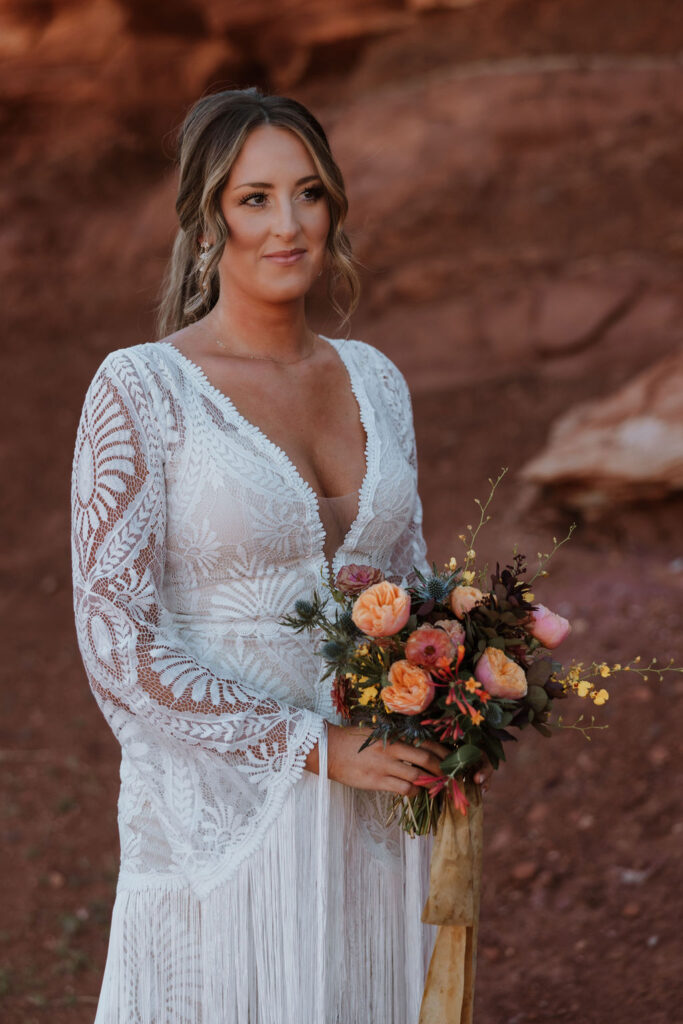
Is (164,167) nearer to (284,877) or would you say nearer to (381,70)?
(381,70)

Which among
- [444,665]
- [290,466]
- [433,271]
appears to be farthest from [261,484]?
[433,271]

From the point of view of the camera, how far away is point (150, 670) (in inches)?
91.1

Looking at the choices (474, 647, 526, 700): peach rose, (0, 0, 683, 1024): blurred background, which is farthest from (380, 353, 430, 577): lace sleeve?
(0, 0, 683, 1024): blurred background

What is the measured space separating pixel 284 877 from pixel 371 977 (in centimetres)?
38

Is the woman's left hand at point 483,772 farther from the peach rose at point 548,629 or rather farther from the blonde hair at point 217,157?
the blonde hair at point 217,157

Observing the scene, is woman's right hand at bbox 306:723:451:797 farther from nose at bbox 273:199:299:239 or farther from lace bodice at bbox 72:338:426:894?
nose at bbox 273:199:299:239

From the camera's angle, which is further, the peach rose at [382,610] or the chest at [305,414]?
the chest at [305,414]

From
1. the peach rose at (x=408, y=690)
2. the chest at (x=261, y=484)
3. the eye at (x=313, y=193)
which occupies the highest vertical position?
the eye at (x=313, y=193)

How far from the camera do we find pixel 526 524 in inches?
280

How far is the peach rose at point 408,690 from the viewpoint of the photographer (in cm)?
207

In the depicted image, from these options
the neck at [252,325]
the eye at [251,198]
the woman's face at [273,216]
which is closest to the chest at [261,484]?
the neck at [252,325]

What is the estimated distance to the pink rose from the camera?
2.21 m

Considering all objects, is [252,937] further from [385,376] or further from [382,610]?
[385,376]

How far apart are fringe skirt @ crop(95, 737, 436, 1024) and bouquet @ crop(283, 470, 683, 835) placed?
9.4 inches
